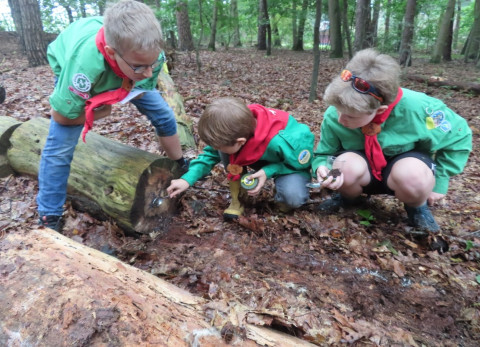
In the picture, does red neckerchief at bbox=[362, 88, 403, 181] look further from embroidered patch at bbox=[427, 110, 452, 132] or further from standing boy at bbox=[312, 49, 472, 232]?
embroidered patch at bbox=[427, 110, 452, 132]

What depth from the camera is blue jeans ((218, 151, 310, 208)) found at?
271cm

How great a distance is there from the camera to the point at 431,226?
8.28 feet

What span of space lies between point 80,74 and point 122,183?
818mm

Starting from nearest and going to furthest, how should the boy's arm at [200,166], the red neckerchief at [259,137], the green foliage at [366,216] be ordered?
the red neckerchief at [259,137]
the boy's arm at [200,166]
the green foliage at [366,216]

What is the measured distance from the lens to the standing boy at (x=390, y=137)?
Result: 6.78 feet

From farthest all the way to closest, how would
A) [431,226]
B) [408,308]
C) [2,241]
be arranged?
[431,226] < [408,308] < [2,241]

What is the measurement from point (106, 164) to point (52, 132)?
438 millimetres

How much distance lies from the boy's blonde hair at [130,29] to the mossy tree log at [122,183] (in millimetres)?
886

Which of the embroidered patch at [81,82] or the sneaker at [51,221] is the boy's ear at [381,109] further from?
the sneaker at [51,221]

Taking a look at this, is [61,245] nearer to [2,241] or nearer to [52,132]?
[2,241]

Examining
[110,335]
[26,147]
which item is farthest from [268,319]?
[26,147]

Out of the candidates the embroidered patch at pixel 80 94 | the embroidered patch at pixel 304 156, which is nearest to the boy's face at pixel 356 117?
the embroidered patch at pixel 304 156

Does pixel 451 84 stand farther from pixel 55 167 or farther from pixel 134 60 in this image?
pixel 55 167

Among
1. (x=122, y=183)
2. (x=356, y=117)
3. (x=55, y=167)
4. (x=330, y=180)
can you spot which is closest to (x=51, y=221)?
(x=55, y=167)
